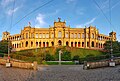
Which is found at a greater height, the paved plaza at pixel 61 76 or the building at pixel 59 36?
the building at pixel 59 36

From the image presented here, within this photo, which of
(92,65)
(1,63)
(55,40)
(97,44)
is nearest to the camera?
(92,65)

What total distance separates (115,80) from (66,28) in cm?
8054

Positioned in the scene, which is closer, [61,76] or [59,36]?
[61,76]

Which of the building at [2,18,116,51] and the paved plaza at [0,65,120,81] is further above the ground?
the building at [2,18,116,51]

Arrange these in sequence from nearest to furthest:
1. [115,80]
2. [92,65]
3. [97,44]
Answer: [115,80], [92,65], [97,44]

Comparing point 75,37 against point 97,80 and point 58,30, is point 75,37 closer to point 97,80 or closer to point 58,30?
point 58,30

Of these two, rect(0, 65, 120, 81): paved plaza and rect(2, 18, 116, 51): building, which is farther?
rect(2, 18, 116, 51): building

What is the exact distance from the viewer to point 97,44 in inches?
3831

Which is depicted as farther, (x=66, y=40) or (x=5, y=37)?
(x=5, y=37)

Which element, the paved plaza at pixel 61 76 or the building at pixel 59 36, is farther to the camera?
the building at pixel 59 36

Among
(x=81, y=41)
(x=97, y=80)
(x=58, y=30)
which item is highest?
(x=58, y=30)

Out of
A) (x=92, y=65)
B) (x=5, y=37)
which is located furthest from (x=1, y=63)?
(x=5, y=37)

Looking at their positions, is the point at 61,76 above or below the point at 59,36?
below

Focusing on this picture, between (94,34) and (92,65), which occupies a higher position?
(94,34)
